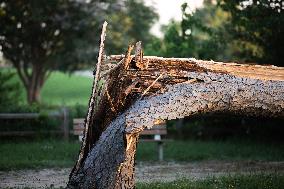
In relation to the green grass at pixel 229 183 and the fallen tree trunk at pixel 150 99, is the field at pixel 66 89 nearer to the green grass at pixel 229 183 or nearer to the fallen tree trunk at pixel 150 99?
the green grass at pixel 229 183

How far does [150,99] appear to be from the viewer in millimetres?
7234

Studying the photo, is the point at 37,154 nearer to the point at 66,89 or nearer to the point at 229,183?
the point at 229,183

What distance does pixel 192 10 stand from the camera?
1895cm

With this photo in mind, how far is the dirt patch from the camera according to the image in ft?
32.8

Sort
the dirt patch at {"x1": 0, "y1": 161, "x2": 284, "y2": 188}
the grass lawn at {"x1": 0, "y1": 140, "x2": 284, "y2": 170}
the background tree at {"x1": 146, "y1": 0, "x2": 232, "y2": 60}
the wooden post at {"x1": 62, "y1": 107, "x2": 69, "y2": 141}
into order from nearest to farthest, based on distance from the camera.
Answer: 1. the dirt patch at {"x1": 0, "y1": 161, "x2": 284, "y2": 188}
2. the grass lawn at {"x1": 0, "y1": 140, "x2": 284, "y2": 170}
3. the wooden post at {"x1": 62, "y1": 107, "x2": 69, "y2": 141}
4. the background tree at {"x1": 146, "y1": 0, "x2": 232, "y2": 60}

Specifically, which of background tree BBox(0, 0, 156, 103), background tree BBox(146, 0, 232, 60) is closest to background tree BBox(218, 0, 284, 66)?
background tree BBox(146, 0, 232, 60)

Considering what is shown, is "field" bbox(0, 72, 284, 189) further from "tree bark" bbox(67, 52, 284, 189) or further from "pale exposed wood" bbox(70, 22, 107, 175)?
"tree bark" bbox(67, 52, 284, 189)

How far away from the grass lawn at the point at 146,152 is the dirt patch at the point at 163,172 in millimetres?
582

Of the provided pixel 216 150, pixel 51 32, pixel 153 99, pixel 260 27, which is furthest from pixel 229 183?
pixel 51 32

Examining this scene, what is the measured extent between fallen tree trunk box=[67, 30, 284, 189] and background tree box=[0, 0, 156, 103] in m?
15.0

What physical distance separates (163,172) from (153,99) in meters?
4.30

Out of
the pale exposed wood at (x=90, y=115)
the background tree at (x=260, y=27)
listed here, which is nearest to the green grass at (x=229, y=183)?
the pale exposed wood at (x=90, y=115)

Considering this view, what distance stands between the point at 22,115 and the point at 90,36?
41.4 feet

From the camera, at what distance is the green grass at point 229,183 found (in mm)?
8977
